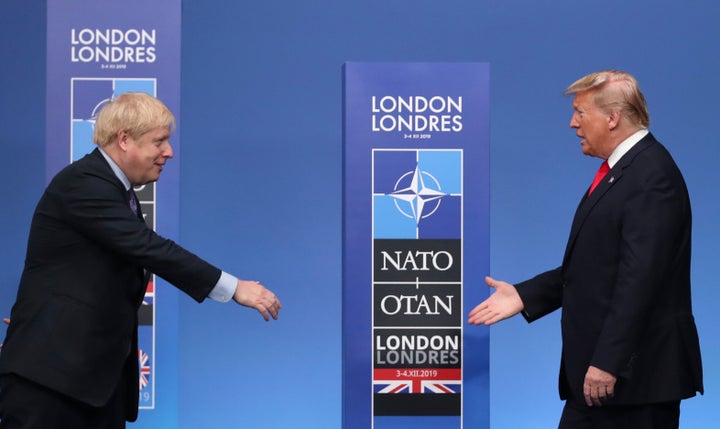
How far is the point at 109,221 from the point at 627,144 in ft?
4.85

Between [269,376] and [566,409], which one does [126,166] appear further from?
[269,376]

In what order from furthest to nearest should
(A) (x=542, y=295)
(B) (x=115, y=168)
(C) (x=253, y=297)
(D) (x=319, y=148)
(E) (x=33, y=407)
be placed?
1. (D) (x=319, y=148)
2. (A) (x=542, y=295)
3. (C) (x=253, y=297)
4. (B) (x=115, y=168)
5. (E) (x=33, y=407)

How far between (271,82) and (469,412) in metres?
2.31

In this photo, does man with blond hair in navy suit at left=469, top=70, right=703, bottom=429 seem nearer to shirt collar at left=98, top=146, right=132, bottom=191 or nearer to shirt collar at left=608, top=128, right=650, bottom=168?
shirt collar at left=608, top=128, right=650, bottom=168

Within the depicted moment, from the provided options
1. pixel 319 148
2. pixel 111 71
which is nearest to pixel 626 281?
pixel 111 71

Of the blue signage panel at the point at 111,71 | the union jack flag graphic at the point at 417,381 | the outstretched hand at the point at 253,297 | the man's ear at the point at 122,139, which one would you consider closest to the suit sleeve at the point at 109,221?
the man's ear at the point at 122,139

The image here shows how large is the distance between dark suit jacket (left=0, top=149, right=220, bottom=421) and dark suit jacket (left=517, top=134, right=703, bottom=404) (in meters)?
1.20

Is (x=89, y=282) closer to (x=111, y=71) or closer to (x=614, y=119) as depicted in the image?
(x=111, y=71)

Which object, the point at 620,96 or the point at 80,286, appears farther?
the point at 620,96

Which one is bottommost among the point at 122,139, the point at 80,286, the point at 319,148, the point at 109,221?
the point at 80,286

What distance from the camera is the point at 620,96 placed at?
2.89 metres

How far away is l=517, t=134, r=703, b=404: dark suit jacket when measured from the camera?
271cm

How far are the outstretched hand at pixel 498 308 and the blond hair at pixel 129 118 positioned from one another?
117 cm

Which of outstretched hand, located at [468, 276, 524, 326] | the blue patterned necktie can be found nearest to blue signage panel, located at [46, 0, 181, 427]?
the blue patterned necktie
